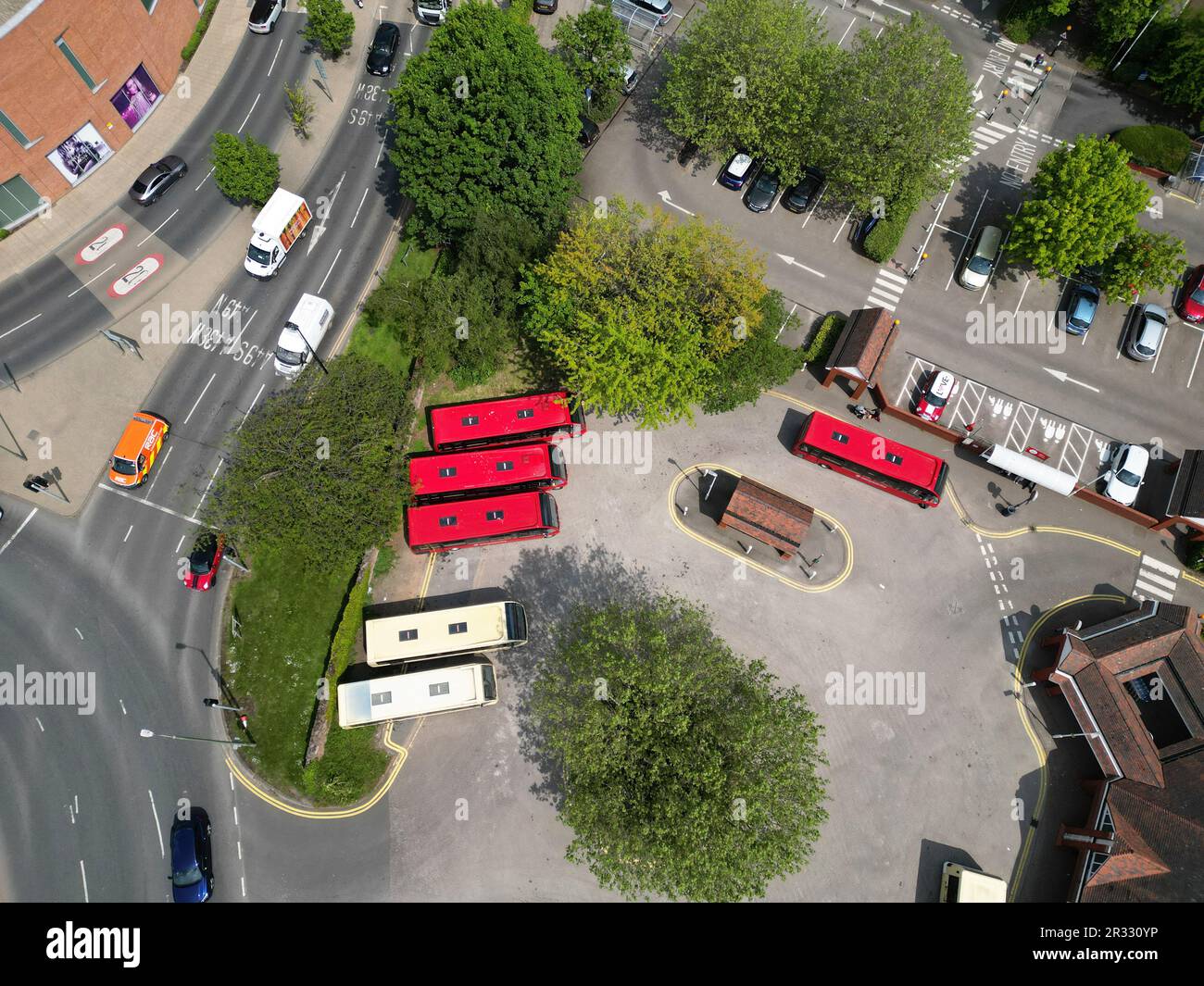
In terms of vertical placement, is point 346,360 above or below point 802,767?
above

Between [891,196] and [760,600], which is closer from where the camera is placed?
[760,600]

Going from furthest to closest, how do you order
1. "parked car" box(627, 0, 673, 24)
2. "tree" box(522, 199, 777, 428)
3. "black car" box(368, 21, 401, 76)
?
"parked car" box(627, 0, 673, 24)
"black car" box(368, 21, 401, 76)
"tree" box(522, 199, 777, 428)

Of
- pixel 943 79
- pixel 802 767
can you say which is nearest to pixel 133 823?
pixel 802 767

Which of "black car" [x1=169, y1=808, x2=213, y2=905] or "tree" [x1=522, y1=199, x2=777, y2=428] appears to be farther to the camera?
"tree" [x1=522, y1=199, x2=777, y2=428]

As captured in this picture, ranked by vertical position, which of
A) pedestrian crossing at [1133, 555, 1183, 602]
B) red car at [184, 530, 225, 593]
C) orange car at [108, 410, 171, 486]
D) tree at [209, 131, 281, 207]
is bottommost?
red car at [184, 530, 225, 593]

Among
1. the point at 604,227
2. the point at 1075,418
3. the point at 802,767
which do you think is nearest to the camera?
the point at 802,767

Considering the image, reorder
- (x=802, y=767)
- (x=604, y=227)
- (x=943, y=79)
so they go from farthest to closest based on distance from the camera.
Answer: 1. (x=943, y=79)
2. (x=604, y=227)
3. (x=802, y=767)

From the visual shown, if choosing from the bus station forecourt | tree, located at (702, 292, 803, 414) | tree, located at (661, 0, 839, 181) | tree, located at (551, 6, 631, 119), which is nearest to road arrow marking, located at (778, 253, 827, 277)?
tree, located at (661, 0, 839, 181)

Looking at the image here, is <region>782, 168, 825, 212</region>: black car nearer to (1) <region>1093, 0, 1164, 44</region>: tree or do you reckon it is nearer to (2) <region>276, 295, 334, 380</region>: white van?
(1) <region>1093, 0, 1164, 44</region>: tree
